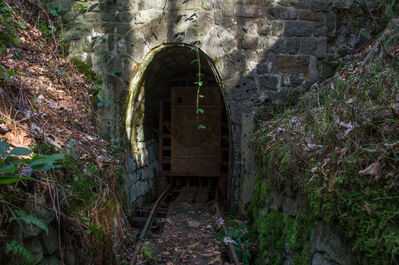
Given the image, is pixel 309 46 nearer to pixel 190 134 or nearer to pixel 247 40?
pixel 247 40

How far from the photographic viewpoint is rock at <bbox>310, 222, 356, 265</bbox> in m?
1.53

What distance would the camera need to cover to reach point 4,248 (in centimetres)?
151

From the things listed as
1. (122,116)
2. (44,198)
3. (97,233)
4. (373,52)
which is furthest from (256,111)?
(44,198)

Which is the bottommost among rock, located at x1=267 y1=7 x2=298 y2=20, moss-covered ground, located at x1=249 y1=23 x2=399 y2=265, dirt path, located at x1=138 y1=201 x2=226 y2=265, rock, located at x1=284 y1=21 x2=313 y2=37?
dirt path, located at x1=138 y1=201 x2=226 y2=265

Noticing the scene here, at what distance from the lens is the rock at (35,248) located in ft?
5.61

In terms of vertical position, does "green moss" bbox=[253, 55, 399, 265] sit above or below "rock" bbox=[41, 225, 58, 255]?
above

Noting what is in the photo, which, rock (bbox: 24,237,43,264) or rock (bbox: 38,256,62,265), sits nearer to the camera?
Result: rock (bbox: 24,237,43,264)

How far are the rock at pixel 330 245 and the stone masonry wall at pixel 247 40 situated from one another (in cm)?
220

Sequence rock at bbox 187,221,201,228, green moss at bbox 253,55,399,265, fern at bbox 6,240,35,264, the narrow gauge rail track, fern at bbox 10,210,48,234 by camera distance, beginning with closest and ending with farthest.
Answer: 1. green moss at bbox 253,55,399,265
2. fern at bbox 6,240,35,264
3. fern at bbox 10,210,48,234
4. the narrow gauge rail track
5. rock at bbox 187,221,201,228

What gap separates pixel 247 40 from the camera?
4.08 meters

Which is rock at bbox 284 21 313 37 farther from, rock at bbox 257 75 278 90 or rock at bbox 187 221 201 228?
rock at bbox 187 221 201 228

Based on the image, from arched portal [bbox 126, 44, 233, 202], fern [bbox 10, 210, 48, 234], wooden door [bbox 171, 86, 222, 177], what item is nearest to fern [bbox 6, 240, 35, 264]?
fern [bbox 10, 210, 48, 234]

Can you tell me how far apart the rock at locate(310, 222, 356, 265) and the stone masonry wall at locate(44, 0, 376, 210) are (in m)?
2.20

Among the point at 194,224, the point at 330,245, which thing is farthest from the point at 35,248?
the point at 194,224
